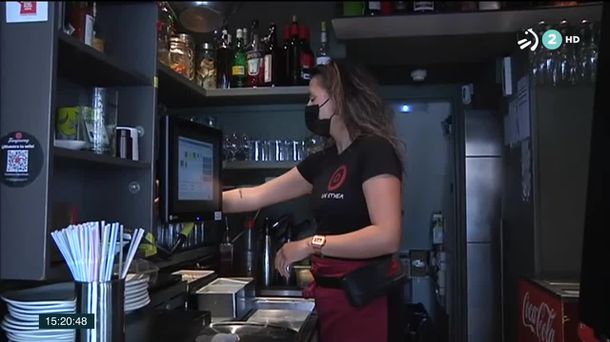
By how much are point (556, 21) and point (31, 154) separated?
2.11 metres

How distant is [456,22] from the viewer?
2482 mm

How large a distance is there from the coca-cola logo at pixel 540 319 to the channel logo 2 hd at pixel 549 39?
3.34 feet

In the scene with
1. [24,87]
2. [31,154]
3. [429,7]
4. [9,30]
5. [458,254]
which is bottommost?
[458,254]

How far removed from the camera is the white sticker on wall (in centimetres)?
119

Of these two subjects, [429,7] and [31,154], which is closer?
[31,154]

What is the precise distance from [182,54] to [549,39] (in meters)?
1.49

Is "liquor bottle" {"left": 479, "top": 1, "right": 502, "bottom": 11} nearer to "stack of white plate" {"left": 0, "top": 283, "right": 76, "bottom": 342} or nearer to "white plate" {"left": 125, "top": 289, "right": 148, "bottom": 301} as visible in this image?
"white plate" {"left": 125, "top": 289, "right": 148, "bottom": 301}

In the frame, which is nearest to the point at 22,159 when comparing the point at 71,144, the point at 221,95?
the point at 71,144

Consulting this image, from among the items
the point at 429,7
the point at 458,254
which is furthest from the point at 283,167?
the point at 458,254

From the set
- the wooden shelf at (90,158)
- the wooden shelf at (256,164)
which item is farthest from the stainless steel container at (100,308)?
the wooden shelf at (256,164)

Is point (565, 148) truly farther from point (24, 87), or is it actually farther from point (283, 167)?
point (24, 87)

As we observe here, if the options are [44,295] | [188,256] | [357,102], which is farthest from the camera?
[188,256]

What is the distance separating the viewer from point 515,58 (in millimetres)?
2592

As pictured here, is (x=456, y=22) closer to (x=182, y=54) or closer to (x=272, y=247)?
(x=182, y=54)
